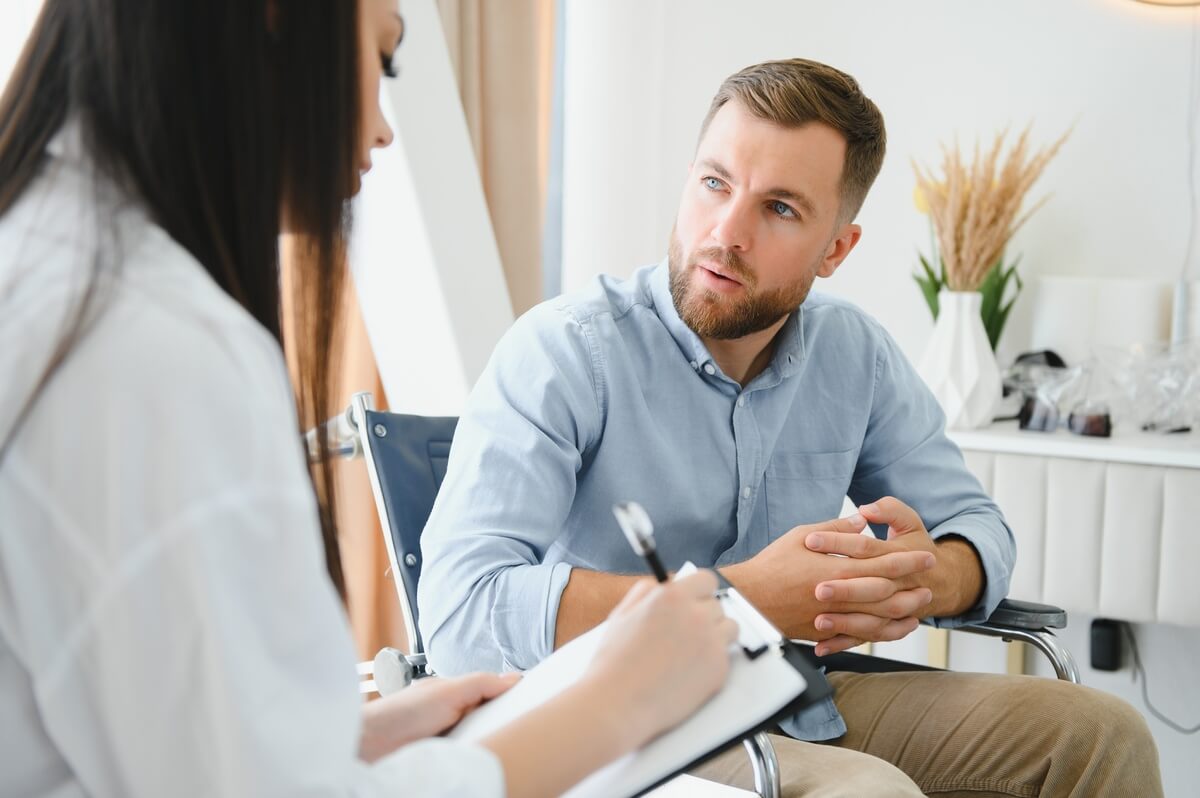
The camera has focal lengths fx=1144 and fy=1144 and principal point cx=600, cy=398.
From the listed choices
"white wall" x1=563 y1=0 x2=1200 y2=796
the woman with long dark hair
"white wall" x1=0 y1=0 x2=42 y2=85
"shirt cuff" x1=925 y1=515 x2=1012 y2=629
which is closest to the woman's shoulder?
the woman with long dark hair

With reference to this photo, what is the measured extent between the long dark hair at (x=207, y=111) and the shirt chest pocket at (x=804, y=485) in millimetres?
1017

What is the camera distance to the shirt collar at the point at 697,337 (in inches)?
61.2

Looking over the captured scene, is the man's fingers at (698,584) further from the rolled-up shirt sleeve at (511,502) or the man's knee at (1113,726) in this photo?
the man's knee at (1113,726)

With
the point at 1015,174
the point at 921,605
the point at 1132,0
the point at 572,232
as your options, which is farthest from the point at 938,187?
the point at 921,605

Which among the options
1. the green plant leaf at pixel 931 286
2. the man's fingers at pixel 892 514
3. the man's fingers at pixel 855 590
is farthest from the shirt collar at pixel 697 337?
the green plant leaf at pixel 931 286

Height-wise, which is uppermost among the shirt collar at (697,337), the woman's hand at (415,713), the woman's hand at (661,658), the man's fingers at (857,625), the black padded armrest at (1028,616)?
the shirt collar at (697,337)

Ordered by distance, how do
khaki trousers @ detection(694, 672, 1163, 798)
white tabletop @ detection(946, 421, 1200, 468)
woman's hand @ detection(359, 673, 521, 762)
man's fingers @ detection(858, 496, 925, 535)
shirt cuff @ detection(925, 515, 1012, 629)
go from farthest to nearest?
white tabletop @ detection(946, 421, 1200, 468)
shirt cuff @ detection(925, 515, 1012, 629)
man's fingers @ detection(858, 496, 925, 535)
khaki trousers @ detection(694, 672, 1163, 798)
woman's hand @ detection(359, 673, 521, 762)

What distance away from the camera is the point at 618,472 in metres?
1.48

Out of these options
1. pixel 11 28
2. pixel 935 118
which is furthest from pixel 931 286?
pixel 11 28

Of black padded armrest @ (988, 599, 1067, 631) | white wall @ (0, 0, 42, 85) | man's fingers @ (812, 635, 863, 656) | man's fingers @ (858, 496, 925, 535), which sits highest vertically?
white wall @ (0, 0, 42, 85)

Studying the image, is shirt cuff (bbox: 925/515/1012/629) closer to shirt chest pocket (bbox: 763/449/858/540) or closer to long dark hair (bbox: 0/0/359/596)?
shirt chest pocket (bbox: 763/449/858/540)

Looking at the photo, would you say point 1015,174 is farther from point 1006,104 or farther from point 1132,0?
point 1132,0

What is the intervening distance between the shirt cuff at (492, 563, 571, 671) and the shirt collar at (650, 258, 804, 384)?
0.40m

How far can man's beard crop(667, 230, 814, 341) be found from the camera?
5.05ft
